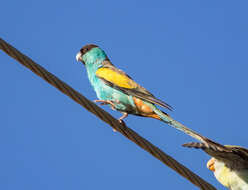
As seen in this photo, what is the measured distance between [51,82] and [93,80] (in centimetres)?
333

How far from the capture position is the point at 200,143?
4.99m

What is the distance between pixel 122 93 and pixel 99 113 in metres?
2.33

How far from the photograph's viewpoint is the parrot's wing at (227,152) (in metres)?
5.00

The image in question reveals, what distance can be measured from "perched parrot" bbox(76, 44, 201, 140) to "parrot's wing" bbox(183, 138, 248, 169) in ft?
1.96

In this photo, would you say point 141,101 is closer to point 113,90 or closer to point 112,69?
point 113,90

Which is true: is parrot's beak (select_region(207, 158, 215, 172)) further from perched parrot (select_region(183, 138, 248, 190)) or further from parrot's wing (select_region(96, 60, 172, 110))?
parrot's wing (select_region(96, 60, 172, 110))

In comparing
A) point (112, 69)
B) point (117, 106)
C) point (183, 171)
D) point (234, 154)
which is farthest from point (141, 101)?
point (183, 171)

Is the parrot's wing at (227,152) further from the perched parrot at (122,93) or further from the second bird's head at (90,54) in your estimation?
the second bird's head at (90,54)

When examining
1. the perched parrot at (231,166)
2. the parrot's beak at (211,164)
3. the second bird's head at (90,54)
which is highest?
the second bird's head at (90,54)

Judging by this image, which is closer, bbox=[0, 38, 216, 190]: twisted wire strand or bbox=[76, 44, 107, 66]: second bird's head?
bbox=[0, 38, 216, 190]: twisted wire strand

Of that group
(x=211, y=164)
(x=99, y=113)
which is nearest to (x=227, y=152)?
(x=211, y=164)

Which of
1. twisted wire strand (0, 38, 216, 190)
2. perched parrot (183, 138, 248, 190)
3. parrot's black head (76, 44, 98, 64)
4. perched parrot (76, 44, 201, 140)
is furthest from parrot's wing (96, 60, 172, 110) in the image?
twisted wire strand (0, 38, 216, 190)

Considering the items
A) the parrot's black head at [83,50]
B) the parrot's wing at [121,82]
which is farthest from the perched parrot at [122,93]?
the parrot's black head at [83,50]

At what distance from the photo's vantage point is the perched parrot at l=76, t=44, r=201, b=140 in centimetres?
652
